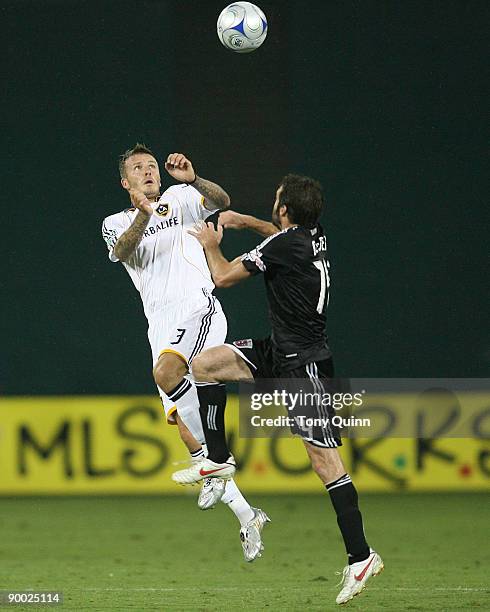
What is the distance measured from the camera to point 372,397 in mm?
12445

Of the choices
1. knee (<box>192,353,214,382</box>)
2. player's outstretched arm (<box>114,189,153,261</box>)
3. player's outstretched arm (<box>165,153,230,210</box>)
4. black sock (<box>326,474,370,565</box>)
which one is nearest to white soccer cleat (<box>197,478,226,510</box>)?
knee (<box>192,353,214,382</box>)

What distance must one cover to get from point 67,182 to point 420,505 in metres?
5.31

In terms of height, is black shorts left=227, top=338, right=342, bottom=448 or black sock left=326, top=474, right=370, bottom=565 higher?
black shorts left=227, top=338, right=342, bottom=448

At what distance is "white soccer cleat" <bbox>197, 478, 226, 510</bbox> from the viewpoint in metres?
6.87

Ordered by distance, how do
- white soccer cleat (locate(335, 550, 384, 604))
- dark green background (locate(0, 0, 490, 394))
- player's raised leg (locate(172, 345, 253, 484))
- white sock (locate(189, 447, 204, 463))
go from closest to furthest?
white soccer cleat (locate(335, 550, 384, 604)), player's raised leg (locate(172, 345, 253, 484)), white sock (locate(189, 447, 204, 463)), dark green background (locate(0, 0, 490, 394))

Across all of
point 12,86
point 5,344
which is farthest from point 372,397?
point 12,86

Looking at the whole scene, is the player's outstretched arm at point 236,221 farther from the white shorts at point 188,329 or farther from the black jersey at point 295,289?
the white shorts at point 188,329

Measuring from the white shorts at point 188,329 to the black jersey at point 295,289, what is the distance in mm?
709

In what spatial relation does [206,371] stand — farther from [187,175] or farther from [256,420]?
[256,420]

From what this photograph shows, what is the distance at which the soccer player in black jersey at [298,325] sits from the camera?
6.45 m

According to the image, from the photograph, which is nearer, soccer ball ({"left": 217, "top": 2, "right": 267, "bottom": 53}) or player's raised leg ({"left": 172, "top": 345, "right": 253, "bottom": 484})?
player's raised leg ({"left": 172, "top": 345, "right": 253, "bottom": 484})

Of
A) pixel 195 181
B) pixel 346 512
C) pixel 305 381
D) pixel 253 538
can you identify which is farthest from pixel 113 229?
pixel 346 512

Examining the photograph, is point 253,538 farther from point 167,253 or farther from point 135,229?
point 135,229

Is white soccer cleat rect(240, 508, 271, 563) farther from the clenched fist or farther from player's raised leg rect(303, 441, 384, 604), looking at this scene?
the clenched fist
